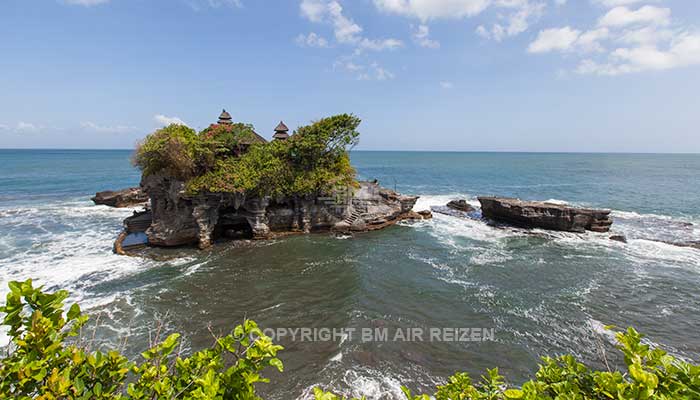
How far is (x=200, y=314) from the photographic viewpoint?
14.2 metres

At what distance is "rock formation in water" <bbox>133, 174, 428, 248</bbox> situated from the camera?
2280 centimetres

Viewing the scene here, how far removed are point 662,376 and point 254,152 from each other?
83.6 ft

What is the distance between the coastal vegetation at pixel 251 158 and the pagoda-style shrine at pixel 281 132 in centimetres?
240

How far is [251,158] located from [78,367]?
73.8 feet

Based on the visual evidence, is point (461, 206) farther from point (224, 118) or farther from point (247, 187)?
point (224, 118)

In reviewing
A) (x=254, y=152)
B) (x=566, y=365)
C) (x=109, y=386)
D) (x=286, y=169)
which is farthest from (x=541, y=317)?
(x=254, y=152)

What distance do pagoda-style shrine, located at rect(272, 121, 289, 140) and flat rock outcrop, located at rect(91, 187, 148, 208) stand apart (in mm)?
21053

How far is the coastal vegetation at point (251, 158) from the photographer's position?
868 inches

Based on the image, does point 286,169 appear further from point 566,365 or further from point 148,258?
point 566,365

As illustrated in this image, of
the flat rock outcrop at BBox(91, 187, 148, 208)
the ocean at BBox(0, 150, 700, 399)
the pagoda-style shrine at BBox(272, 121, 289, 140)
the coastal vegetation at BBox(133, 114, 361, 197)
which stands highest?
the pagoda-style shrine at BBox(272, 121, 289, 140)

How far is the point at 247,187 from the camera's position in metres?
22.8

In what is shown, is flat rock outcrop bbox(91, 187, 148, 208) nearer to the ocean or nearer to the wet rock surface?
the ocean

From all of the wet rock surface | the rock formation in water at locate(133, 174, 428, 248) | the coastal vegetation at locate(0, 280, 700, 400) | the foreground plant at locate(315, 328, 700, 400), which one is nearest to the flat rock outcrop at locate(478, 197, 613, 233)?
the wet rock surface

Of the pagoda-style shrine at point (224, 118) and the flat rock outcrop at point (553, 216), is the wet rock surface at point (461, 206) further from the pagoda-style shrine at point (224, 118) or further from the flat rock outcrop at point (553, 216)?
the pagoda-style shrine at point (224, 118)
